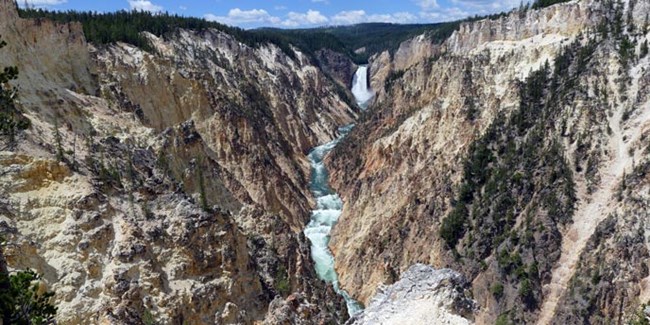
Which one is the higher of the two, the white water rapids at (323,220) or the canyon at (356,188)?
the canyon at (356,188)

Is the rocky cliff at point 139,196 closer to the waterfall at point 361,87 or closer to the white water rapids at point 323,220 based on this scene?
the white water rapids at point 323,220

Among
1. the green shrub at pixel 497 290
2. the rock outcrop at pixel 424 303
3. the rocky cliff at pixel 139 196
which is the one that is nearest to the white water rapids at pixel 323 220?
the rocky cliff at pixel 139 196

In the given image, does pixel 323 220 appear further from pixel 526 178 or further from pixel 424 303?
pixel 424 303

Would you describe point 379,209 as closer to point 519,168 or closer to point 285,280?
point 519,168

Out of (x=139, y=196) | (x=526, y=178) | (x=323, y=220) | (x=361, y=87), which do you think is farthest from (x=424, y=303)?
(x=361, y=87)

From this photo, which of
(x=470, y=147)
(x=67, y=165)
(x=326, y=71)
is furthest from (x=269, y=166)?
(x=326, y=71)

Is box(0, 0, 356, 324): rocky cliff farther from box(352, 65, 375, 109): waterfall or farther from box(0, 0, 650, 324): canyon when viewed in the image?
box(352, 65, 375, 109): waterfall

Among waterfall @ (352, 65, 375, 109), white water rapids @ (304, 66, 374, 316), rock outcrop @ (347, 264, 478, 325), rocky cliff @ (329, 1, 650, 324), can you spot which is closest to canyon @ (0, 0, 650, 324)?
rock outcrop @ (347, 264, 478, 325)
